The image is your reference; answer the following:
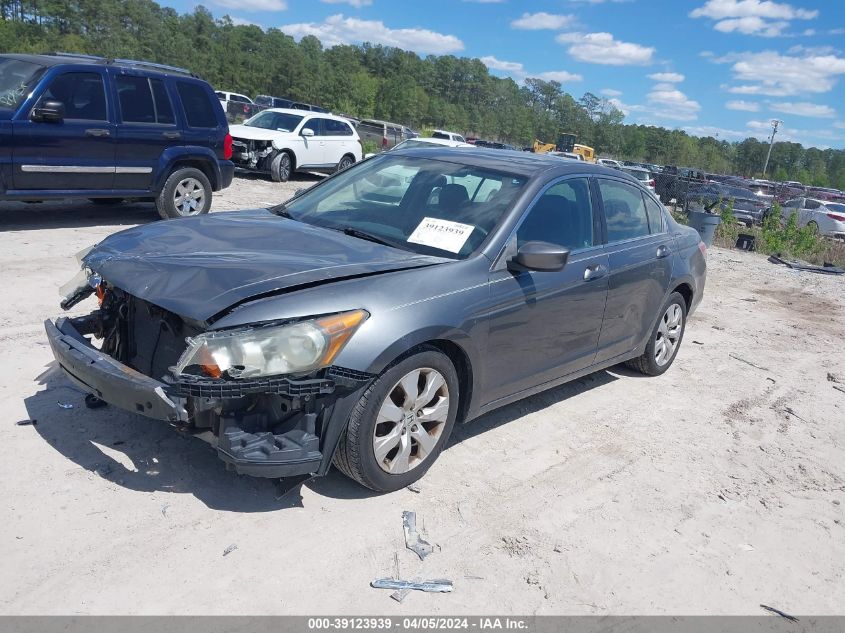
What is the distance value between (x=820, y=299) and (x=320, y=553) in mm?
10511

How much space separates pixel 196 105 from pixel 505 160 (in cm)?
659

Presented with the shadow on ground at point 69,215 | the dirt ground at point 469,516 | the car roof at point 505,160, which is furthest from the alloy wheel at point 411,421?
the shadow on ground at point 69,215

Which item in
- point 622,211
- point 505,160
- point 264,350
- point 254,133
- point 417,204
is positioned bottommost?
point 264,350

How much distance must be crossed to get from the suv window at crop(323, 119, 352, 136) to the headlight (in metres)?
16.7

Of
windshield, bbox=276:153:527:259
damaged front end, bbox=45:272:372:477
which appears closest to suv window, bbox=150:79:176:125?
windshield, bbox=276:153:527:259

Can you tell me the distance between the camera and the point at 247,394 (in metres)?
3.32

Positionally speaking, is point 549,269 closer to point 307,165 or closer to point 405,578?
point 405,578

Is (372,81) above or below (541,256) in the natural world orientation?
above

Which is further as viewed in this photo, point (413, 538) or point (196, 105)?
point (196, 105)

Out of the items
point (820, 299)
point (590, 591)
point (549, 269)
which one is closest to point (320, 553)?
point (590, 591)

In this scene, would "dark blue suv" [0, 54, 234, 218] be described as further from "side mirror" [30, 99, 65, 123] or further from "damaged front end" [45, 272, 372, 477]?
"damaged front end" [45, 272, 372, 477]

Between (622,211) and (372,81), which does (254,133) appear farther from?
(372,81)

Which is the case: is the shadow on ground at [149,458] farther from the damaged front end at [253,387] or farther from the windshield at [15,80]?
the windshield at [15,80]

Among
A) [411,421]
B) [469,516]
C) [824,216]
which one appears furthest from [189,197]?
[824,216]
